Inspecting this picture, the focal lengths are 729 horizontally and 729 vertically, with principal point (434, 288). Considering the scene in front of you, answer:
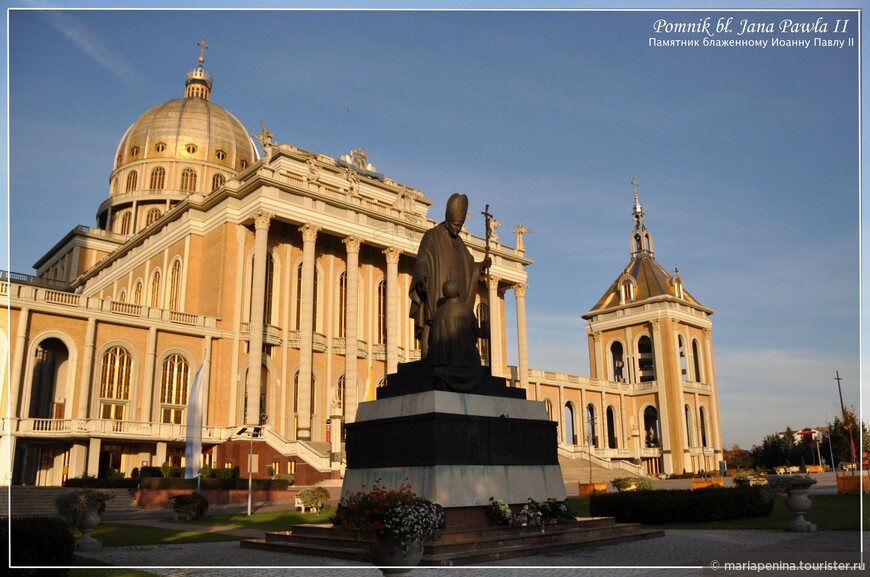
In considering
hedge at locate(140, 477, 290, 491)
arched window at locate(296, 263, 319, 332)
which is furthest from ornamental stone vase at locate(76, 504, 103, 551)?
arched window at locate(296, 263, 319, 332)

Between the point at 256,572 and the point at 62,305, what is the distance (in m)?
32.9

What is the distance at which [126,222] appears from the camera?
248 feet

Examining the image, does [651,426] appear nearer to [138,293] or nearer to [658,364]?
[658,364]

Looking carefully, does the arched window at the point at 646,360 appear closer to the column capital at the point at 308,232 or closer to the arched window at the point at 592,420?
the arched window at the point at 592,420

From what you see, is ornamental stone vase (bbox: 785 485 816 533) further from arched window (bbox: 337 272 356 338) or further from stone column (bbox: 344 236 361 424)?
arched window (bbox: 337 272 356 338)

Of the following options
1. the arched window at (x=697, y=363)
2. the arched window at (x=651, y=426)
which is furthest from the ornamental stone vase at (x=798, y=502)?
the arched window at (x=697, y=363)

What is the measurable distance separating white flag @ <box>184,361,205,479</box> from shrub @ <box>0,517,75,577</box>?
19.7 m

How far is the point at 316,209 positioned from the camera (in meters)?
49.0

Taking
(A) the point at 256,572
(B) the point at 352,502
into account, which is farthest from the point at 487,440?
(A) the point at 256,572

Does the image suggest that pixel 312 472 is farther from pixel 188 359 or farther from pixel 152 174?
pixel 152 174

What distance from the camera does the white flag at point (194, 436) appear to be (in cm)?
2900

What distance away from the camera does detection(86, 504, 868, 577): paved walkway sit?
439 inches

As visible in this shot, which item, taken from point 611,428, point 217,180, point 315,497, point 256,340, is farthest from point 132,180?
point 315,497

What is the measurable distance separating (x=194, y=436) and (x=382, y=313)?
90.5ft
